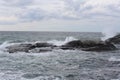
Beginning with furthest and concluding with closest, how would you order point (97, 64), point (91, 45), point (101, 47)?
1. point (91, 45)
2. point (101, 47)
3. point (97, 64)

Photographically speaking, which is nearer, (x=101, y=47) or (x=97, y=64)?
(x=97, y=64)

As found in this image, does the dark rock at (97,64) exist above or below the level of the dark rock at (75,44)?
below

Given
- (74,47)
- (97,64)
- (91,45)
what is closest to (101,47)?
(91,45)

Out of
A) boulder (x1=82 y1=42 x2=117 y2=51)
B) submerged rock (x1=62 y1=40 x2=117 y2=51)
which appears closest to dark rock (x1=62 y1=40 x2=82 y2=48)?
submerged rock (x1=62 y1=40 x2=117 y2=51)

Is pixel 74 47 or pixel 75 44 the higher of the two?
pixel 75 44

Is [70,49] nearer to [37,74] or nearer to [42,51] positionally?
[42,51]

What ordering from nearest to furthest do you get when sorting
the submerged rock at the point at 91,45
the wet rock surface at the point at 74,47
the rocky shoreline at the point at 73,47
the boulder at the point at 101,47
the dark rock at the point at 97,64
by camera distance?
1. the dark rock at the point at 97,64
2. the rocky shoreline at the point at 73,47
3. the wet rock surface at the point at 74,47
4. the boulder at the point at 101,47
5. the submerged rock at the point at 91,45

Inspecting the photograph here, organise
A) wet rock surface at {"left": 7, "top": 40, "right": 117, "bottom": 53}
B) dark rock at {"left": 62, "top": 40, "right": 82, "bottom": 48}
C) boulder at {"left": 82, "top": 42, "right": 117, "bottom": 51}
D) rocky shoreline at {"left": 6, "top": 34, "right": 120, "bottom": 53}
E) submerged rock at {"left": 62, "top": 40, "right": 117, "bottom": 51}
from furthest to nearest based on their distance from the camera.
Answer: dark rock at {"left": 62, "top": 40, "right": 82, "bottom": 48} → submerged rock at {"left": 62, "top": 40, "right": 117, "bottom": 51} → boulder at {"left": 82, "top": 42, "right": 117, "bottom": 51} → wet rock surface at {"left": 7, "top": 40, "right": 117, "bottom": 53} → rocky shoreline at {"left": 6, "top": 34, "right": 120, "bottom": 53}

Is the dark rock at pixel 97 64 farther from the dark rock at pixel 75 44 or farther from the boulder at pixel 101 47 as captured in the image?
the dark rock at pixel 75 44

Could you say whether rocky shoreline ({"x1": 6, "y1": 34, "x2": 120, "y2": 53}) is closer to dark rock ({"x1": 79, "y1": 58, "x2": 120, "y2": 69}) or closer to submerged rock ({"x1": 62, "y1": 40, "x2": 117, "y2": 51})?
submerged rock ({"x1": 62, "y1": 40, "x2": 117, "y2": 51})

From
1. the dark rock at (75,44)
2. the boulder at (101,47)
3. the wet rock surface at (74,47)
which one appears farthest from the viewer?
the dark rock at (75,44)

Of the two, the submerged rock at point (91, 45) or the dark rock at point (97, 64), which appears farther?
the submerged rock at point (91, 45)

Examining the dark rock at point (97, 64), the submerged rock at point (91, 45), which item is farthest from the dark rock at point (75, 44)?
the dark rock at point (97, 64)

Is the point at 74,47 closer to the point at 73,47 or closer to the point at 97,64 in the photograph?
the point at 73,47
